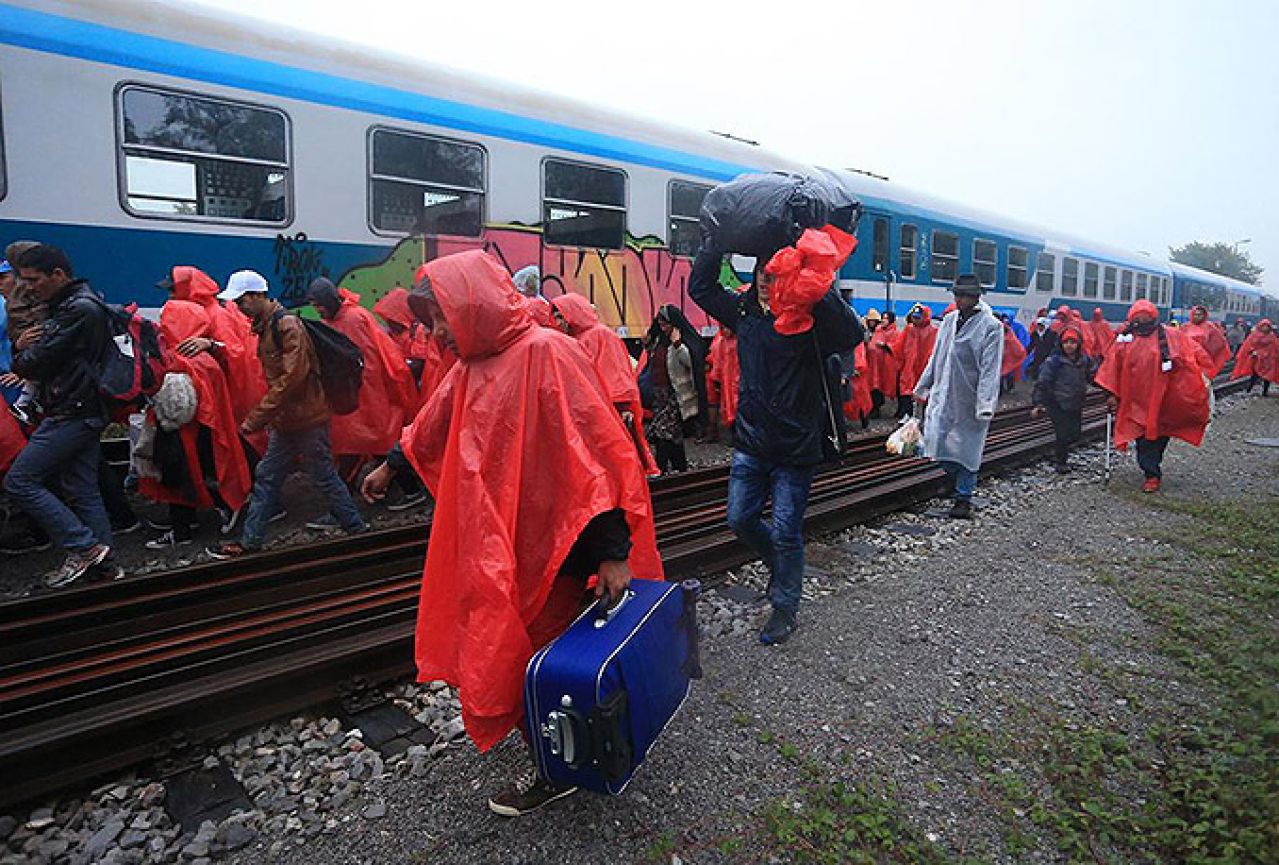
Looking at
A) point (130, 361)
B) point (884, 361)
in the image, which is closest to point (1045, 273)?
point (884, 361)

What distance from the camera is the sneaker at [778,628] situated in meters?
3.84

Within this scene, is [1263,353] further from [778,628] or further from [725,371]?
[778,628]

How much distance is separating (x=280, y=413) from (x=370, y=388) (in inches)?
44.4

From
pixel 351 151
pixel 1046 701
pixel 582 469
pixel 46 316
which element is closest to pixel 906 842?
pixel 1046 701

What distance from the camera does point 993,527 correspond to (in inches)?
239

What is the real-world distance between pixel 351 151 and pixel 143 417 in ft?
8.68

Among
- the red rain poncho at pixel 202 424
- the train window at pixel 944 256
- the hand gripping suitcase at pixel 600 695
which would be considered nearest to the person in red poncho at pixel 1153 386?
the train window at pixel 944 256

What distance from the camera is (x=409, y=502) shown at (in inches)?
260

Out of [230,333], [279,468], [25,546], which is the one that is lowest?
[25,546]

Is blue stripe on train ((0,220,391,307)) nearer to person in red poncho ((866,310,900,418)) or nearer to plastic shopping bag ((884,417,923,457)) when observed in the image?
plastic shopping bag ((884,417,923,457))

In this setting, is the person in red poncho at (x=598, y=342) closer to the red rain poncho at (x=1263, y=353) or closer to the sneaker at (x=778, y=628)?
the sneaker at (x=778, y=628)

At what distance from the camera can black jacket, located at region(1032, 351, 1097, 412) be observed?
8156 mm

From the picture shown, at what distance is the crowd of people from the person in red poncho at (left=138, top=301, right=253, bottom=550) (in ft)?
0.05

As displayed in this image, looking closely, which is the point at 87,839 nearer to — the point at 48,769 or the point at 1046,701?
the point at 48,769
